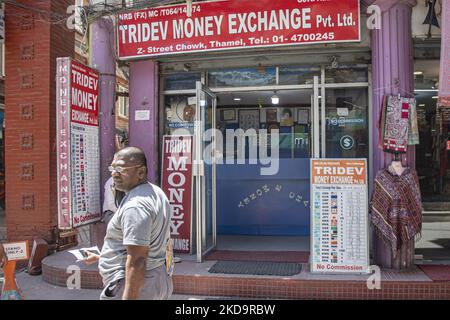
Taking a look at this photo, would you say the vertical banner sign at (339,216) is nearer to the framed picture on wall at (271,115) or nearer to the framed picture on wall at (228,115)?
the framed picture on wall at (271,115)

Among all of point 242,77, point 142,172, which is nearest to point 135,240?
point 142,172

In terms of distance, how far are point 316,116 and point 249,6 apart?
6.13ft

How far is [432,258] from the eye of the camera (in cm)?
682

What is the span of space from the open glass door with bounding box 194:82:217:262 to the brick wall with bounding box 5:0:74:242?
2.50 metres

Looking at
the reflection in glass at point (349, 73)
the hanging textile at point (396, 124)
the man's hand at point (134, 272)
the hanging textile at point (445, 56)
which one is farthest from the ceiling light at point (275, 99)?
the man's hand at point (134, 272)

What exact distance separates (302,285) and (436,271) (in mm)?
1784

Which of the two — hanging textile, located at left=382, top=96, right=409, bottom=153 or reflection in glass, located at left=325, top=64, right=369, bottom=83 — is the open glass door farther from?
hanging textile, located at left=382, top=96, right=409, bottom=153

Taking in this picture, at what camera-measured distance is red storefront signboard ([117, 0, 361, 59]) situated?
6629 millimetres

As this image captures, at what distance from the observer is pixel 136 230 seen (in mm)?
2900

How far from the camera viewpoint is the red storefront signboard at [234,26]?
663 centimetres

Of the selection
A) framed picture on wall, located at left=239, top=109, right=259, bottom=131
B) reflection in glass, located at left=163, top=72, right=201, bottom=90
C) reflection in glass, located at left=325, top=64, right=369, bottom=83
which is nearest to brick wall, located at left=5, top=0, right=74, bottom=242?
reflection in glass, located at left=163, top=72, right=201, bottom=90

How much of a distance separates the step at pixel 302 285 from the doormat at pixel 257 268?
0.14m
